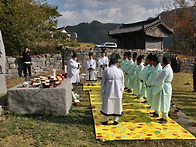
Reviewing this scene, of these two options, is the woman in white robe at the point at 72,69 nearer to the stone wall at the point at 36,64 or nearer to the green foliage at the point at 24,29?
the stone wall at the point at 36,64

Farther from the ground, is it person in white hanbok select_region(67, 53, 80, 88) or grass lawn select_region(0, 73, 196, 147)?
person in white hanbok select_region(67, 53, 80, 88)

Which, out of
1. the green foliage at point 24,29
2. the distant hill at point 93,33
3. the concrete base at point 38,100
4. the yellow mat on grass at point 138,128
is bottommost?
the yellow mat on grass at point 138,128

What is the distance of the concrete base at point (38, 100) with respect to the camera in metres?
6.80

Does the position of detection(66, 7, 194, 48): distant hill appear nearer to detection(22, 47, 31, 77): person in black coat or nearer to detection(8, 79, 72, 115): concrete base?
detection(22, 47, 31, 77): person in black coat

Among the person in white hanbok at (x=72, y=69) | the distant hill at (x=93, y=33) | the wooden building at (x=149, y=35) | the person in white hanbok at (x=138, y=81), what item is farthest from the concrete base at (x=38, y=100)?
the distant hill at (x=93, y=33)

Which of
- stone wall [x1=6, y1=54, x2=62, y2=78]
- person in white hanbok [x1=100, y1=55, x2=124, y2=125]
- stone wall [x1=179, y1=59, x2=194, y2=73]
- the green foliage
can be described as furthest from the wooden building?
person in white hanbok [x1=100, y1=55, x2=124, y2=125]

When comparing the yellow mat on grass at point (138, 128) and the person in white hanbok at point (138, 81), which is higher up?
the person in white hanbok at point (138, 81)

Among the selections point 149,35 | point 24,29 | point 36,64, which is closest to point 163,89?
point 36,64

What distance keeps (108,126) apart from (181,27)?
118ft

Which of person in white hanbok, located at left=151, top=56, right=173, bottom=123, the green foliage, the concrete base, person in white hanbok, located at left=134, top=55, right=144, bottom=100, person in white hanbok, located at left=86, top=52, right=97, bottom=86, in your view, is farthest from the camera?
the green foliage

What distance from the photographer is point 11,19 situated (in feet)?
52.4

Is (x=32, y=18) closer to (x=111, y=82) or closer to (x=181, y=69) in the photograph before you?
(x=111, y=82)

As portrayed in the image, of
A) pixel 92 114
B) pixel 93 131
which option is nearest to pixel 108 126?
pixel 93 131

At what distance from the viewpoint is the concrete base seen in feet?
22.3
